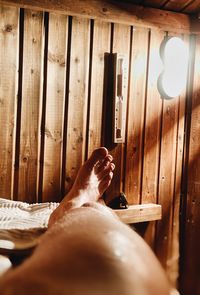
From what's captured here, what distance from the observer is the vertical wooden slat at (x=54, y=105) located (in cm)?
332

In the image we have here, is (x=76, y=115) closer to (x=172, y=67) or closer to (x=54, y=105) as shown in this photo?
(x=54, y=105)

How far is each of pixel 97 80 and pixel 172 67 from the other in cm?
91

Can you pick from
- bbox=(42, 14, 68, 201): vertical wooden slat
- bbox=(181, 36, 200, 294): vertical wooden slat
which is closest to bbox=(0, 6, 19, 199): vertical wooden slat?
bbox=(42, 14, 68, 201): vertical wooden slat

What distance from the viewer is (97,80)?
11.6ft

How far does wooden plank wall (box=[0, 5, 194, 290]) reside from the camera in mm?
3197

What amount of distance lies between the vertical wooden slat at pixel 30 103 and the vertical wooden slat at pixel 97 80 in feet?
1.83

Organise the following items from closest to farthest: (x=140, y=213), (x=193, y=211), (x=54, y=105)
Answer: (x=54, y=105), (x=140, y=213), (x=193, y=211)

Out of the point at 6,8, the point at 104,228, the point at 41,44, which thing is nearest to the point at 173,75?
the point at 41,44

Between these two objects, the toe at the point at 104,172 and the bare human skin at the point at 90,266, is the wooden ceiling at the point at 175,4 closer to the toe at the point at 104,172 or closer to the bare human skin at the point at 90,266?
the toe at the point at 104,172

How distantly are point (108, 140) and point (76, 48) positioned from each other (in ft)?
3.21

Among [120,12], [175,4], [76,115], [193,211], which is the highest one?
[175,4]

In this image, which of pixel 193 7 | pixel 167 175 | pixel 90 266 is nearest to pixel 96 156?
pixel 167 175

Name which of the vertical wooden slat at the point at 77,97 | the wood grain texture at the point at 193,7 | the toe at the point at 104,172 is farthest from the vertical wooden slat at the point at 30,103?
the wood grain texture at the point at 193,7

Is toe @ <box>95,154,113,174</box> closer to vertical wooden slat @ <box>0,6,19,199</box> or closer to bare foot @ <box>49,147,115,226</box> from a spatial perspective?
bare foot @ <box>49,147,115,226</box>
